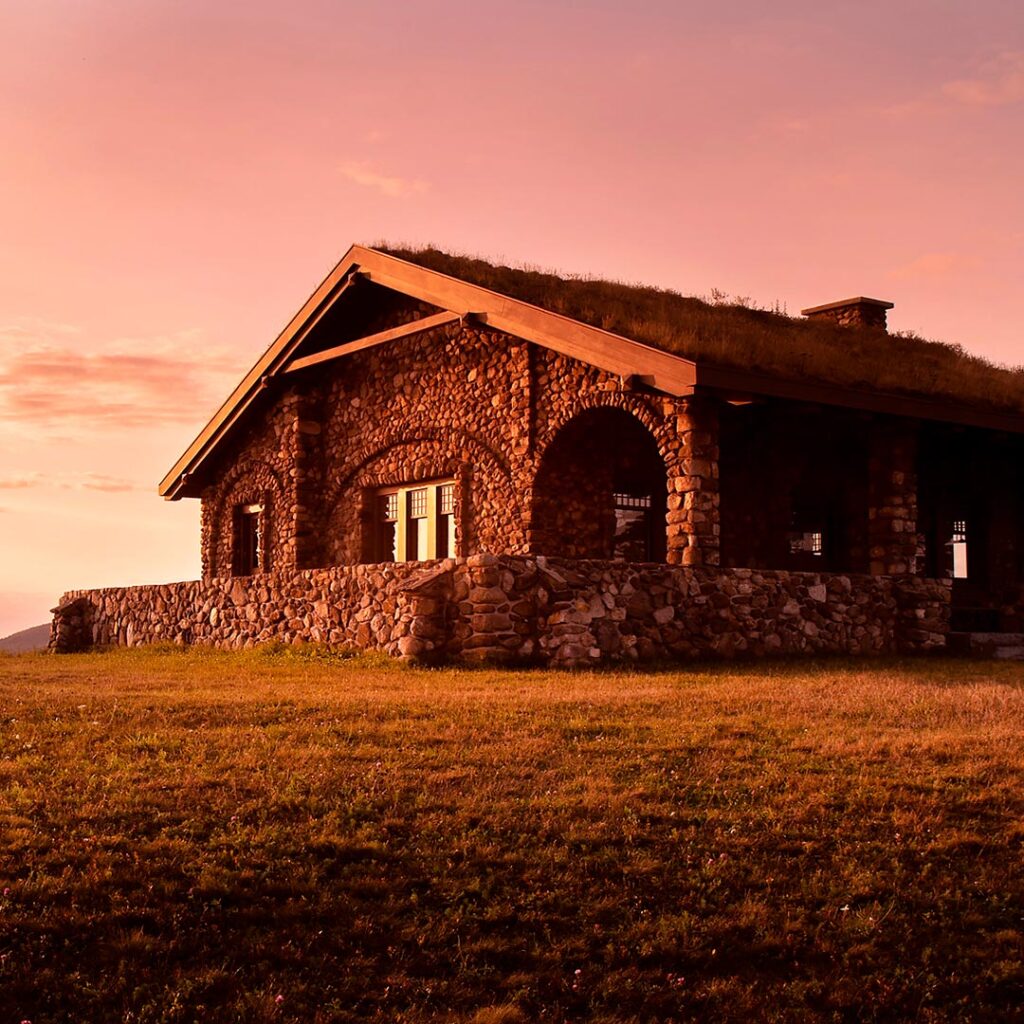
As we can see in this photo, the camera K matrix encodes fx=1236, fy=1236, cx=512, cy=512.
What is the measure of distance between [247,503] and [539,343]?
35.4 ft

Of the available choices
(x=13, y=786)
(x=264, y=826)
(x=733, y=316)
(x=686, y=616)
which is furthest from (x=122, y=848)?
(x=733, y=316)

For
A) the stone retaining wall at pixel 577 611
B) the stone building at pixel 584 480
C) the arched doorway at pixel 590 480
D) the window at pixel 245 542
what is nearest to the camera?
the stone retaining wall at pixel 577 611

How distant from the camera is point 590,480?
2058 centimetres

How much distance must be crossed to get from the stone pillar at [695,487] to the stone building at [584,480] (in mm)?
43

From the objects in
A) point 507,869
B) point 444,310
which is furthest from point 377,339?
point 507,869

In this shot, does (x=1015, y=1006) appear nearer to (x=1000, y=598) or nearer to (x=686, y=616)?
(x=686, y=616)

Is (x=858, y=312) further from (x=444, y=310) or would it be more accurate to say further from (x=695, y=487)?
(x=695, y=487)

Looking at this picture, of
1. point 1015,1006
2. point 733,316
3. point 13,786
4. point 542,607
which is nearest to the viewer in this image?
point 1015,1006

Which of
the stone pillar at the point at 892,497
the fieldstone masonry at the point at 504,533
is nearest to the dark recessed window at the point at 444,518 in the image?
the fieldstone masonry at the point at 504,533

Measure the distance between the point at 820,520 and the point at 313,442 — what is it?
10.2m

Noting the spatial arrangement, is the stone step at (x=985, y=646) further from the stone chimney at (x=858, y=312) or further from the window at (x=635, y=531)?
the stone chimney at (x=858, y=312)

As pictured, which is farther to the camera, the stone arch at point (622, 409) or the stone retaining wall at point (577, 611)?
the stone arch at point (622, 409)

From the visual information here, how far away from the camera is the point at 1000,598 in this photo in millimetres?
24156

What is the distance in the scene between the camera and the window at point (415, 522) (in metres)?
22.6
